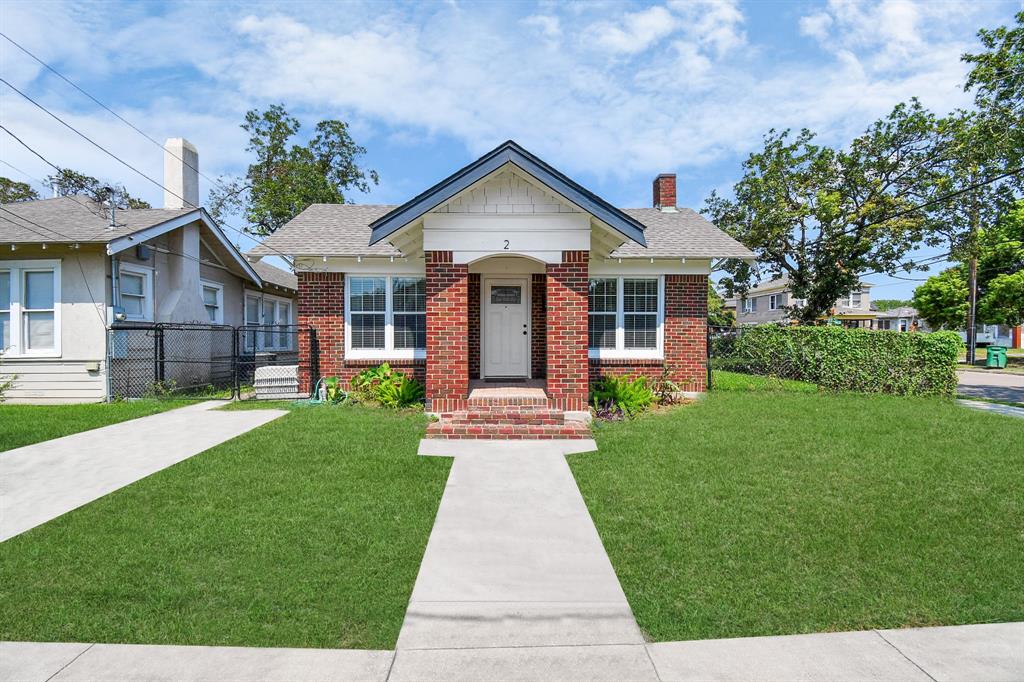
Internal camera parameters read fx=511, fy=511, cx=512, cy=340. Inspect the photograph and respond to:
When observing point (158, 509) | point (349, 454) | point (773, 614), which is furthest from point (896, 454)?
point (158, 509)

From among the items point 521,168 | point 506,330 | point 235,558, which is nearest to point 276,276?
point 506,330

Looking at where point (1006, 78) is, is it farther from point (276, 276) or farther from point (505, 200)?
point (276, 276)

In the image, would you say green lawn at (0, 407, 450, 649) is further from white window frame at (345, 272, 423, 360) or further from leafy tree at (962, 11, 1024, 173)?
leafy tree at (962, 11, 1024, 173)

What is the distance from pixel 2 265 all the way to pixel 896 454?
17.7 metres

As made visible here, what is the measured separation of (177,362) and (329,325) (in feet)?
13.3

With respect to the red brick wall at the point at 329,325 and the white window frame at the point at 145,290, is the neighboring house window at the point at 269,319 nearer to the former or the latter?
A: the white window frame at the point at 145,290

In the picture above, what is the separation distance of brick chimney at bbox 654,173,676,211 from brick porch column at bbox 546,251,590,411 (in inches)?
322

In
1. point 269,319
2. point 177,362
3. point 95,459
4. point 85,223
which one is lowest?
point 95,459

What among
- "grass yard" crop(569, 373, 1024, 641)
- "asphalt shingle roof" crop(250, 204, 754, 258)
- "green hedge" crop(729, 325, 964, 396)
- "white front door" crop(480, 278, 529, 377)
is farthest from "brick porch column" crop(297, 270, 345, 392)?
"green hedge" crop(729, 325, 964, 396)

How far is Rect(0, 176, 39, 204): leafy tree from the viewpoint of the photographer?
31.3 metres

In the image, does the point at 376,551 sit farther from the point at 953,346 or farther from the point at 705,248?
the point at 953,346

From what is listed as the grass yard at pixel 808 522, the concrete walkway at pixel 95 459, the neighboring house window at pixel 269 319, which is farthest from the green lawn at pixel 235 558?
the neighboring house window at pixel 269 319

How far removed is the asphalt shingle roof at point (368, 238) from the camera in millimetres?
11356

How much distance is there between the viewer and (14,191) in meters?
32.7
